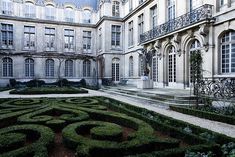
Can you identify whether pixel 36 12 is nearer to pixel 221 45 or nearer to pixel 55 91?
pixel 55 91

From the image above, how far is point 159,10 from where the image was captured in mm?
18266

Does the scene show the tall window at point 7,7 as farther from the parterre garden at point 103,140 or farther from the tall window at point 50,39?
the parterre garden at point 103,140

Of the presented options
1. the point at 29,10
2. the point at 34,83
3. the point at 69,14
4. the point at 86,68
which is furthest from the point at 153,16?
the point at 29,10

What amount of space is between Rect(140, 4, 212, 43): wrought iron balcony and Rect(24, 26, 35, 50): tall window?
47.2 feet

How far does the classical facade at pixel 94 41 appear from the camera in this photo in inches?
667

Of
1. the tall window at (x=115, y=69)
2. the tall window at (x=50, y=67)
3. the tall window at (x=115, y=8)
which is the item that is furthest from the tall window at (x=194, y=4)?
the tall window at (x=50, y=67)

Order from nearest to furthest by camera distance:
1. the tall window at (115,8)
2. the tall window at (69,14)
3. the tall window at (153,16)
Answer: the tall window at (153,16) → the tall window at (115,8) → the tall window at (69,14)

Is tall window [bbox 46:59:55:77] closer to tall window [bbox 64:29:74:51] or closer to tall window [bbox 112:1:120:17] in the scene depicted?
tall window [bbox 64:29:74:51]

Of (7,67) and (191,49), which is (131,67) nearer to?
(191,49)

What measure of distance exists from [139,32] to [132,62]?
3386mm

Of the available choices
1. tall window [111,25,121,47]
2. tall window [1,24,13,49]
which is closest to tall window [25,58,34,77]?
tall window [1,24,13,49]

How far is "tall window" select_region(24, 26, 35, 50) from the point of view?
86.1 feet

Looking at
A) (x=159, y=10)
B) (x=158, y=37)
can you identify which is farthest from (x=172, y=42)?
(x=159, y=10)

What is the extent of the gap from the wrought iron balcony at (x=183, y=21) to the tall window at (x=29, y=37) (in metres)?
14.4
